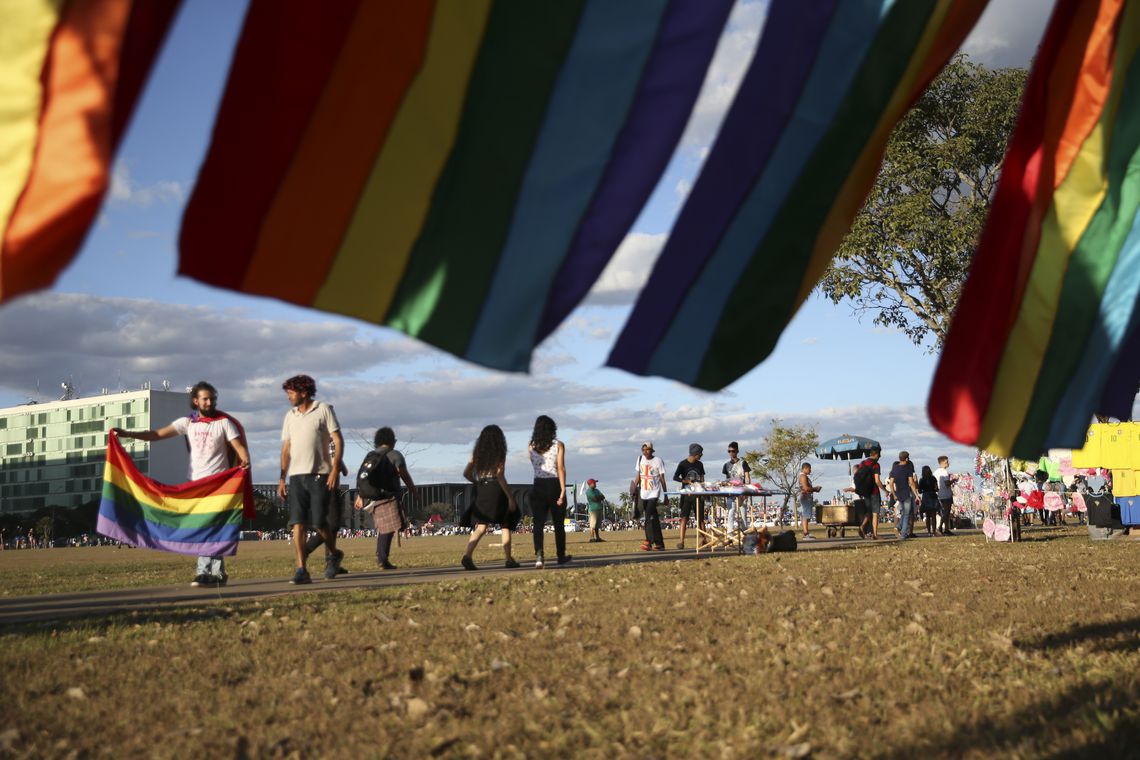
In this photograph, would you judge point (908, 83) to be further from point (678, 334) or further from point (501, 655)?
point (501, 655)

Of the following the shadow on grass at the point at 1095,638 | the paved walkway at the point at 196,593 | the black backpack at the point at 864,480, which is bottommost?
the shadow on grass at the point at 1095,638

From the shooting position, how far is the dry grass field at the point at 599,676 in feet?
14.8

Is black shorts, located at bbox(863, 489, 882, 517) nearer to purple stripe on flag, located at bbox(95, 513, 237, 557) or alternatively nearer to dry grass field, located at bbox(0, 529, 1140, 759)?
dry grass field, located at bbox(0, 529, 1140, 759)

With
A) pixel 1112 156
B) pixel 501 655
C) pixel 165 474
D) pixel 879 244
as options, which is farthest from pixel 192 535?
pixel 165 474

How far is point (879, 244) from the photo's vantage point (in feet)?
85.1

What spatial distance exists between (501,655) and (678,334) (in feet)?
11.2

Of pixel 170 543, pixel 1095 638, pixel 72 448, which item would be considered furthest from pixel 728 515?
pixel 72 448

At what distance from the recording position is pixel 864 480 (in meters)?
24.1

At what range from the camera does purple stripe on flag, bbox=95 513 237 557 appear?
11.7 m

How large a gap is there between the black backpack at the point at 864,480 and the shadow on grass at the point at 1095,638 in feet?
55.2

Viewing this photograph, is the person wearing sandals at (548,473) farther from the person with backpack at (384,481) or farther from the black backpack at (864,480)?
the black backpack at (864,480)

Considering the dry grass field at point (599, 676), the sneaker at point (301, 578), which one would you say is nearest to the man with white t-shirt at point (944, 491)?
the dry grass field at point (599, 676)

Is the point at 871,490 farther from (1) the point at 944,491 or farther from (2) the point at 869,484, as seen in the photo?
(1) the point at 944,491

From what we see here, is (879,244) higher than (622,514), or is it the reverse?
(879,244)
